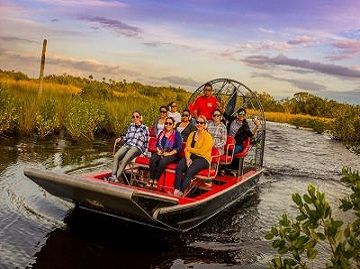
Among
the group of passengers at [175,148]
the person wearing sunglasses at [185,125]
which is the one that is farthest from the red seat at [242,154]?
the person wearing sunglasses at [185,125]

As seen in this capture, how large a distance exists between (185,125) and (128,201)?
416 centimetres

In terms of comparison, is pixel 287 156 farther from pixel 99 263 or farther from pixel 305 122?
pixel 305 122

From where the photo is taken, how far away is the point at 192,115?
512 inches

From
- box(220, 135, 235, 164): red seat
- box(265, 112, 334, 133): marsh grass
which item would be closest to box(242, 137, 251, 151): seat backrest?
box(220, 135, 235, 164): red seat

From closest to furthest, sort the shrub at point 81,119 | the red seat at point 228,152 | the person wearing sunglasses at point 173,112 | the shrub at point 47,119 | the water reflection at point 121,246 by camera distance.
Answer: the water reflection at point 121,246, the red seat at point 228,152, the person wearing sunglasses at point 173,112, the shrub at point 47,119, the shrub at point 81,119

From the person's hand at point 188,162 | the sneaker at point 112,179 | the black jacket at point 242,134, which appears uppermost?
the black jacket at point 242,134

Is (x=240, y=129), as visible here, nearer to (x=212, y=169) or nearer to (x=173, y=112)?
(x=173, y=112)

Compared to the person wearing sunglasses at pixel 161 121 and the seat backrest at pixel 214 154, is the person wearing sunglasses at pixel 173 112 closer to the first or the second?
the person wearing sunglasses at pixel 161 121

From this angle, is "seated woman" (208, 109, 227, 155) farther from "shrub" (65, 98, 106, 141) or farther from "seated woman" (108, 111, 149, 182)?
"shrub" (65, 98, 106, 141)

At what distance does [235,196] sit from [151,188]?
247cm

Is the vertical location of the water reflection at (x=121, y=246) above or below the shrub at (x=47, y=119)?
below

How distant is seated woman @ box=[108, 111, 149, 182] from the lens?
32.8ft

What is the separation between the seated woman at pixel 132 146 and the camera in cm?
1000

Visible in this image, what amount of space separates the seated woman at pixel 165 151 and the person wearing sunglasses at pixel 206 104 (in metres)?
2.77
